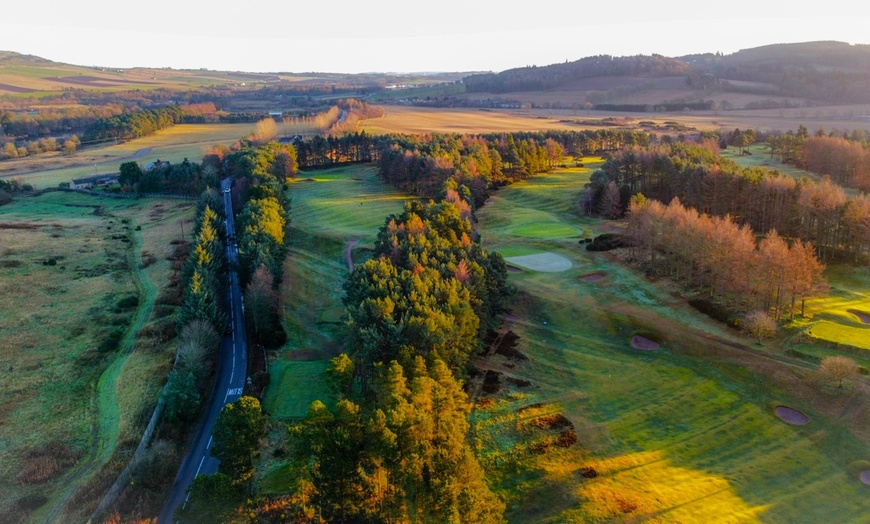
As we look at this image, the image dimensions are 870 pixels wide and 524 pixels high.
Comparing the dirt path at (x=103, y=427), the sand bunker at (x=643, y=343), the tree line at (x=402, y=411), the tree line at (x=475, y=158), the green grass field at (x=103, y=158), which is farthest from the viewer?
the green grass field at (x=103, y=158)

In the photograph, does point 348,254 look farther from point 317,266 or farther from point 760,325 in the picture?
point 760,325

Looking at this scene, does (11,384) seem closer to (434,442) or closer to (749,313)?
(434,442)

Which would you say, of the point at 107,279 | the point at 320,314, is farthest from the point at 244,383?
the point at 107,279

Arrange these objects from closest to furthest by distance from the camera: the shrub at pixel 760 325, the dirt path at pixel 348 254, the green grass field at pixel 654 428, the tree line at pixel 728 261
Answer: the green grass field at pixel 654 428 < the shrub at pixel 760 325 < the tree line at pixel 728 261 < the dirt path at pixel 348 254

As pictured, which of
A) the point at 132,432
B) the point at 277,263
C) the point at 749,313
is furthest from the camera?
the point at 277,263

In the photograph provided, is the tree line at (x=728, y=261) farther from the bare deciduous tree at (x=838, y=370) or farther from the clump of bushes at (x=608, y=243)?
the bare deciduous tree at (x=838, y=370)

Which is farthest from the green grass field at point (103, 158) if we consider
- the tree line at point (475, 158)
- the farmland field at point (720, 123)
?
the tree line at point (475, 158)

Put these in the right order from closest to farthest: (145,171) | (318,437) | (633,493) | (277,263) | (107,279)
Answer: (318,437) → (633,493) → (277,263) → (107,279) → (145,171)
